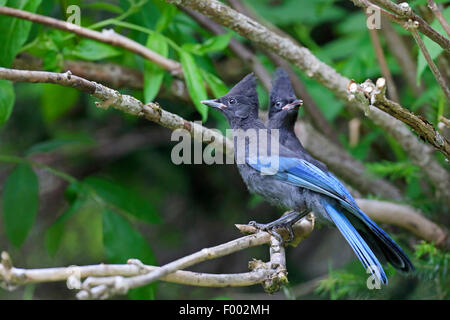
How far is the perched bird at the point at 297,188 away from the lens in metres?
2.34

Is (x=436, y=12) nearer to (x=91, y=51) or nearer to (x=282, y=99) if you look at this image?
(x=282, y=99)

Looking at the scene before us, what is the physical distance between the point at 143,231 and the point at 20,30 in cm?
264

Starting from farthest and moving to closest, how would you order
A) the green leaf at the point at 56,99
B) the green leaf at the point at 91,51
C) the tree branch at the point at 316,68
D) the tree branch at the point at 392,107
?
1. the green leaf at the point at 56,99
2. the green leaf at the point at 91,51
3. the tree branch at the point at 316,68
4. the tree branch at the point at 392,107

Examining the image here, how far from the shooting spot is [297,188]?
8.22ft

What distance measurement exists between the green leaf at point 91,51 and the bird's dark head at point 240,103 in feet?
1.78

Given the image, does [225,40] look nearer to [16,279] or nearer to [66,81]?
[66,81]

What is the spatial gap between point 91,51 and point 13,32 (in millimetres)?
369

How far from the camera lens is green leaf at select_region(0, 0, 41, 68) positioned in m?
2.56

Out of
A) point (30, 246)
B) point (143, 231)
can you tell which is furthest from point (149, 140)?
point (30, 246)

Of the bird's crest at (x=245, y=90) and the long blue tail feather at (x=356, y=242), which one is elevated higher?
the bird's crest at (x=245, y=90)

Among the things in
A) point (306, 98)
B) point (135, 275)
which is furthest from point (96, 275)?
point (306, 98)

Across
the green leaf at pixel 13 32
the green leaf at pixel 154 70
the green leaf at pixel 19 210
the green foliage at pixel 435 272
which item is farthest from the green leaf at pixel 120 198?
the green foliage at pixel 435 272

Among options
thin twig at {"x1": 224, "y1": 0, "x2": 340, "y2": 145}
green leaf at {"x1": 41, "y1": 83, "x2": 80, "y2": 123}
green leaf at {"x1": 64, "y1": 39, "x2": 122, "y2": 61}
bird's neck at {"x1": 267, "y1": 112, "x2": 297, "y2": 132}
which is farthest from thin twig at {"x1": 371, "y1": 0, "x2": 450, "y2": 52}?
green leaf at {"x1": 41, "y1": 83, "x2": 80, "y2": 123}

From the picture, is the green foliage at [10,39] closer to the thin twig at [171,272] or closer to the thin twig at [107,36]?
the thin twig at [107,36]
